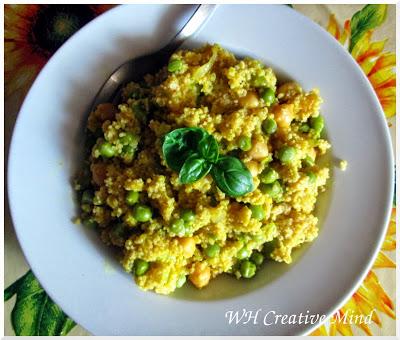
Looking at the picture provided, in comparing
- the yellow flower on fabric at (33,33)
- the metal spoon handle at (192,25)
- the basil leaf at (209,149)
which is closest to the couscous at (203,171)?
the basil leaf at (209,149)

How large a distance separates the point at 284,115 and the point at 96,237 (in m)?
1.39

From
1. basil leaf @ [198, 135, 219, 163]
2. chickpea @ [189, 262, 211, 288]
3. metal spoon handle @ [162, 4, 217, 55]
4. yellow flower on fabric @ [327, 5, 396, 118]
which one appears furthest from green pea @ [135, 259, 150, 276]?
yellow flower on fabric @ [327, 5, 396, 118]

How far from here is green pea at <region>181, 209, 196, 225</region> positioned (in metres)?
2.55

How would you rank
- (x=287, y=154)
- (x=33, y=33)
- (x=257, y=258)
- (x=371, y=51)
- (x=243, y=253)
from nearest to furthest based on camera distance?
(x=287, y=154) → (x=243, y=253) → (x=257, y=258) → (x=33, y=33) → (x=371, y=51)

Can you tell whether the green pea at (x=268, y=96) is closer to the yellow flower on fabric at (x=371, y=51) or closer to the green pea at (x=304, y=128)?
the green pea at (x=304, y=128)

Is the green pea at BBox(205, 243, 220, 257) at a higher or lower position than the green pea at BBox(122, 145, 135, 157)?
lower

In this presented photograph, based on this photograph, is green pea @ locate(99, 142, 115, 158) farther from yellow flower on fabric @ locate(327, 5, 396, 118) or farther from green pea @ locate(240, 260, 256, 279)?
yellow flower on fabric @ locate(327, 5, 396, 118)

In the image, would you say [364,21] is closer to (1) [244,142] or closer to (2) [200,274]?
(1) [244,142]

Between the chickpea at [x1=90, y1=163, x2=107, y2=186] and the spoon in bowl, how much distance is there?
1.22 feet

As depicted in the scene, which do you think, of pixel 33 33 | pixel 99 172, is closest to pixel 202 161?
pixel 99 172

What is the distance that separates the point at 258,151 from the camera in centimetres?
261

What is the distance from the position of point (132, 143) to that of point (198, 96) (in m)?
0.50

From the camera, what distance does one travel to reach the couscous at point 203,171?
256 centimetres

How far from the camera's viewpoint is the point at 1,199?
2924mm
